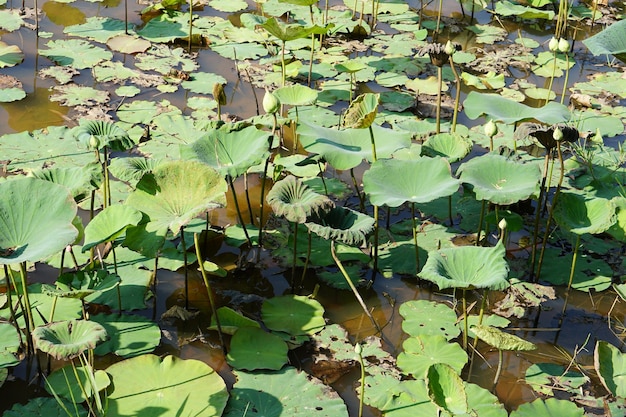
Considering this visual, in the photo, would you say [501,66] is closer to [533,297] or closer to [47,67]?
[533,297]

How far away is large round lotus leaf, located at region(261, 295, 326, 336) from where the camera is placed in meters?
3.76

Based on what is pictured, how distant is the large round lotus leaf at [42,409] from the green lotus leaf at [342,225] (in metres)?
1.30

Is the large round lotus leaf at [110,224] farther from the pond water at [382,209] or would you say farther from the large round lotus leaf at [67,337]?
the pond water at [382,209]

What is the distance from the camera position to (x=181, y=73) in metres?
6.14

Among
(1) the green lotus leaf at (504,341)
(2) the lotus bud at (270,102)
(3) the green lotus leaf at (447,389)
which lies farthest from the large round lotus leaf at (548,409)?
(2) the lotus bud at (270,102)

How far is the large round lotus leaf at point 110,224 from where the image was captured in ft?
11.1

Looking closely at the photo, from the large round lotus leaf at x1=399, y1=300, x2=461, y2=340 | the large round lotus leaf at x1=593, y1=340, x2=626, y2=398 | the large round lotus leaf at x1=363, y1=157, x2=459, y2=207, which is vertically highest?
the large round lotus leaf at x1=363, y1=157, x2=459, y2=207

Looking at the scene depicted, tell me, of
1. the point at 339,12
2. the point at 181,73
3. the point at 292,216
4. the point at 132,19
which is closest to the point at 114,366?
the point at 292,216

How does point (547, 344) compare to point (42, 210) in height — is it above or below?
below

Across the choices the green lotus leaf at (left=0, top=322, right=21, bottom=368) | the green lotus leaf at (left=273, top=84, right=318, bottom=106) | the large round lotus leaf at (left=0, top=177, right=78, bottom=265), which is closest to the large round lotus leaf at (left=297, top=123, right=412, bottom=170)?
the green lotus leaf at (left=273, top=84, right=318, bottom=106)

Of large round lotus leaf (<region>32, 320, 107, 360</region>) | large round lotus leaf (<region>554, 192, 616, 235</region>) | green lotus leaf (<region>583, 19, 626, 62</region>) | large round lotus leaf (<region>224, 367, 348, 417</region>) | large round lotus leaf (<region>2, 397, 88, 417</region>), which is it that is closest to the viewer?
large round lotus leaf (<region>32, 320, 107, 360</region>)

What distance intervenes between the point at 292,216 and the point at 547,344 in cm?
150

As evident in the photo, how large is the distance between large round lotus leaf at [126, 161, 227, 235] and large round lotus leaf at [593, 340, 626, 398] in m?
1.88

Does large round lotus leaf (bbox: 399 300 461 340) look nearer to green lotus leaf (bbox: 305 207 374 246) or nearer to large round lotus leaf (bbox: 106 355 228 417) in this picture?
green lotus leaf (bbox: 305 207 374 246)
